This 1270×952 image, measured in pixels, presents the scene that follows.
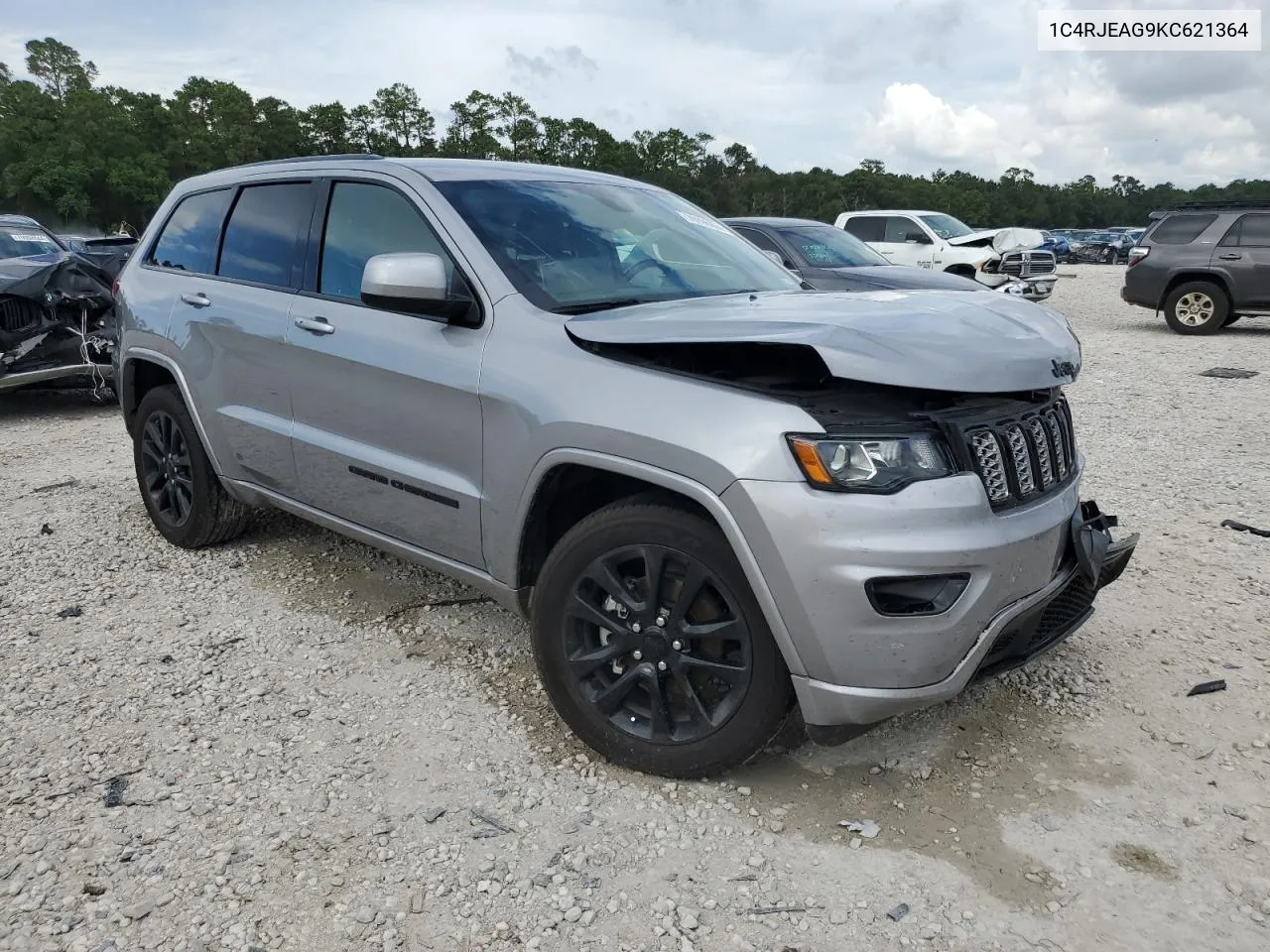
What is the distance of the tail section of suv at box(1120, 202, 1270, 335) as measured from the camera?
12812 mm

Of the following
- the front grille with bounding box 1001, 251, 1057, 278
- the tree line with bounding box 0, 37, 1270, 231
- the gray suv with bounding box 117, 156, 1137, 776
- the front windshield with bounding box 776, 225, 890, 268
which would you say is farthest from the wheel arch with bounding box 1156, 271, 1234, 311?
the tree line with bounding box 0, 37, 1270, 231

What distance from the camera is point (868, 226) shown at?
53.7 ft

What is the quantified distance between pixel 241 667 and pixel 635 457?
196cm

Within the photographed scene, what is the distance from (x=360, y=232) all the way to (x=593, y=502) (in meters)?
1.45

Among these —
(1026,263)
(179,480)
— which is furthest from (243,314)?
(1026,263)

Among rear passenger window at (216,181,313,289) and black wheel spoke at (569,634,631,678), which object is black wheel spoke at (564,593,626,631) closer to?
black wheel spoke at (569,634,631,678)

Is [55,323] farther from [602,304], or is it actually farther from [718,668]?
[718,668]

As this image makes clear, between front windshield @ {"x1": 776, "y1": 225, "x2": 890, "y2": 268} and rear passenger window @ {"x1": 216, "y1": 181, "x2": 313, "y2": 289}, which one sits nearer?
rear passenger window @ {"x1": 216, "y1": 181, "x2": 313, "y2": 289}

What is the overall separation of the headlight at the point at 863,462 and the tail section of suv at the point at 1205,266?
42.9 ft

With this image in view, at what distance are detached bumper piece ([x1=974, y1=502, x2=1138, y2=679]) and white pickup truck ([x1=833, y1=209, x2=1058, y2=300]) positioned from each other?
13196 millimetres

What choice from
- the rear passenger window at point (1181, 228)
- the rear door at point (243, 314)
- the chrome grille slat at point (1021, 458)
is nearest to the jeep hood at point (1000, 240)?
the rear passenger window at point (1181, 228)

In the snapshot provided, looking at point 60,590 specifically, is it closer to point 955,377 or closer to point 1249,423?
point 955,377

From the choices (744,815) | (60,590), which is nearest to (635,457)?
(744,815)

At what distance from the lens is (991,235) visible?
637 inches
